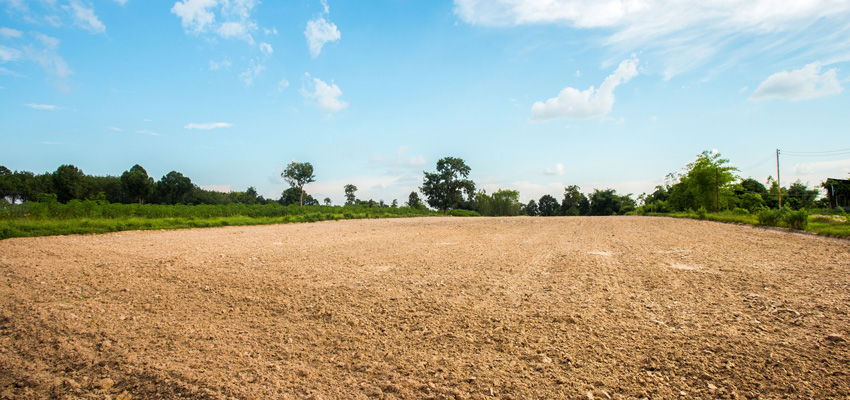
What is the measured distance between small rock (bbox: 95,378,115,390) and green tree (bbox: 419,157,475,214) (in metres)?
50.8

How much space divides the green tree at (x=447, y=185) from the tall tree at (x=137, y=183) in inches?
1385

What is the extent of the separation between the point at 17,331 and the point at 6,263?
4.30m

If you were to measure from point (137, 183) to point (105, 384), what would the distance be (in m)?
54.4

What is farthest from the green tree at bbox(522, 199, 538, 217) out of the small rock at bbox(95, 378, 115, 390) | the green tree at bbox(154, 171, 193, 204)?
the small rock at bbox(95, 378, 115, 390)

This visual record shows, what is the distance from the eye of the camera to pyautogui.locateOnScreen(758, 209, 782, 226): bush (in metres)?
14.6

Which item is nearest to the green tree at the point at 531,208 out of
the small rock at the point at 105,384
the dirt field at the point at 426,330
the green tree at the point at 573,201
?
the green tree at the point at 573,201

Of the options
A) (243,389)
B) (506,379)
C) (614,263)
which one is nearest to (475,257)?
(614,263)

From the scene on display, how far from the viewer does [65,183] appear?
120ft

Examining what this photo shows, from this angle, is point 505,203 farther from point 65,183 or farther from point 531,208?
point 65,183

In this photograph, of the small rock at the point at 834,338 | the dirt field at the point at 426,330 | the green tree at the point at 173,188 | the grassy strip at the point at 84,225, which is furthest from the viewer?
the green tree at the point at 173,188

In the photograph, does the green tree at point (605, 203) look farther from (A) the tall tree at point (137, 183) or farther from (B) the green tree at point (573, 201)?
(A) the tall tree at point (137, 183)

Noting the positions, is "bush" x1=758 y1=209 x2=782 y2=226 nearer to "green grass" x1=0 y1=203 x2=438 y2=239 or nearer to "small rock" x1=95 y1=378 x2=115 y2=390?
"small rock" x1=95 y1=378 x2=115 y2=390

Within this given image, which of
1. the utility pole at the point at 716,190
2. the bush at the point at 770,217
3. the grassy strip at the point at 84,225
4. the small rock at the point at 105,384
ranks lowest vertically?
the small rock at the point at 105,384

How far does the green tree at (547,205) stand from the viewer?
9605cm
